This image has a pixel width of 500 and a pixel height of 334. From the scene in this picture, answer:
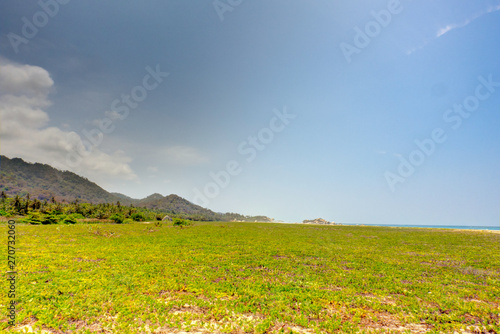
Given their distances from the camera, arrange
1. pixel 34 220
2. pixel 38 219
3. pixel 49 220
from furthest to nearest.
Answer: pixel 49 220, pixel 38 219, pixel 34 220

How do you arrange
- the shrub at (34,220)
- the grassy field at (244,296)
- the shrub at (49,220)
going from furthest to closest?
the shrub at (49,220)
the shrub at (34,220)
the grassy field at (244,296)

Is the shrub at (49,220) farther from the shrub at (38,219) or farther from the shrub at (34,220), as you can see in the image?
the shrub at (34,220)

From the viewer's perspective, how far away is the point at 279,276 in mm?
14312

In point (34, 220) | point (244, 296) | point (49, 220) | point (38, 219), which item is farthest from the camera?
point (49, 220)

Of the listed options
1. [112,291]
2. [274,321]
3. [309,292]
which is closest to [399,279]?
[309,292]

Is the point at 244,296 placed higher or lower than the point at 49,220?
higher

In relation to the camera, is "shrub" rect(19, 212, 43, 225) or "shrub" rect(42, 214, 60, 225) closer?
"shrub" rect(19, 212, 43, 225)

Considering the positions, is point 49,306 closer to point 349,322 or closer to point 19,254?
point 349,322

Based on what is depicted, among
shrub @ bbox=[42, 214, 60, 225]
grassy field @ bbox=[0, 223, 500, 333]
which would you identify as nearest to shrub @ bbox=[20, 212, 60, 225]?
shrub @ bbox=[42, 214, 60, 225]

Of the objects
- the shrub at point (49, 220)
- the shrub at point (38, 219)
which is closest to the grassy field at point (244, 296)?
the shrub at point (49, 220)

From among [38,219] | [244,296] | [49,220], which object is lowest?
[49,220]

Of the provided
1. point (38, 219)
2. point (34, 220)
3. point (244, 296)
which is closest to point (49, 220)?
point (38, 219)

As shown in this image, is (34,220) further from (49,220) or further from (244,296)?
A: (244,296)

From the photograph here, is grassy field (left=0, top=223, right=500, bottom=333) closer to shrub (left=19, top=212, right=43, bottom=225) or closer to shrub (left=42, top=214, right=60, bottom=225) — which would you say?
shrub (left=42, top=214, right=60, bottom=225)
